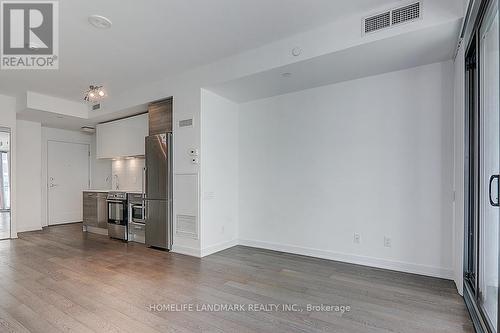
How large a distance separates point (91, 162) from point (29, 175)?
5.13ft

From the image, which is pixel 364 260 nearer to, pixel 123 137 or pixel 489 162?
pixel 489 162

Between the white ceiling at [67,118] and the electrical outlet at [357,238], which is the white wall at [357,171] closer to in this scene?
the electrical outlet at [357,238]

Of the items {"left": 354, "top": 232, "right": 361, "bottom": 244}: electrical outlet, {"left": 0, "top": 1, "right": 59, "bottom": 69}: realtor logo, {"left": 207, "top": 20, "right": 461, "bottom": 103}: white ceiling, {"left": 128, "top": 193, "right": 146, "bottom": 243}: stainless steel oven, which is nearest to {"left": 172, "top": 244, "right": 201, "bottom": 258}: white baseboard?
{"left": 128, "top": 193, "right": 146, "bottom": 243}: stainless steel oven

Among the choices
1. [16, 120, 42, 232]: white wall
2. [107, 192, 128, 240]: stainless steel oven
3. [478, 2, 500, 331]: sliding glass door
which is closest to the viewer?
[478, 2, 500, 331]: sliding glass door

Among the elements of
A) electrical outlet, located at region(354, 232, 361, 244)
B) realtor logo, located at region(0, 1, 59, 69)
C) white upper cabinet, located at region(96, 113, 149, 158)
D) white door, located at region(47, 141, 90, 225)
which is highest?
realtor logo, located at region(0, 1, 59, 69)

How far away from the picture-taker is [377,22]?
2771mm

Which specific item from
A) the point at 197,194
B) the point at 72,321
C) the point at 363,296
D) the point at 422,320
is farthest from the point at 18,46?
the point at 422,320

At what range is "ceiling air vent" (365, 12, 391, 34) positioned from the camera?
2.72 m

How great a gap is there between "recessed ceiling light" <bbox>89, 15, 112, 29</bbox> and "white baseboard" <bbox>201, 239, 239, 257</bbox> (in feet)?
10.2

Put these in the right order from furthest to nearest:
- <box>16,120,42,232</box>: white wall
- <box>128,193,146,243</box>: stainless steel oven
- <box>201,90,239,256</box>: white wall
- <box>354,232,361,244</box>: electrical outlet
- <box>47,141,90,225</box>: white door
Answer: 1. <box>47,141,90,225</box>: white door
2. <box>16,120,42,232</box>: white wall
3. <box>128,193,146,243</box>: stainless steel oven
4. <box>201,90,239,256</box>: white wall
5. <box>354,232,361,244</box>: electrical outlet

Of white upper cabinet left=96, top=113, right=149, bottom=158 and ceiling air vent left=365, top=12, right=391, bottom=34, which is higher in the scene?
ceiling air vent left=365, top=12, right=391, bottom=34

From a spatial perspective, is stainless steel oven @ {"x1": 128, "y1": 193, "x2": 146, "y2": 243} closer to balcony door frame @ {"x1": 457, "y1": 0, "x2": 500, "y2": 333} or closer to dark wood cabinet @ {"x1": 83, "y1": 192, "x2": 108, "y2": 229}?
dark wood cabinet @ {"x1": 83, "y1": 192, "x2": 108, "y2": 229}

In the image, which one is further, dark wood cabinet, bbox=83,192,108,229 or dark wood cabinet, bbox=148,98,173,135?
dark wood cabinet, bbox=83,192,108,229

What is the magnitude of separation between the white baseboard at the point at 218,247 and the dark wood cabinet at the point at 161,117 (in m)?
2.02
